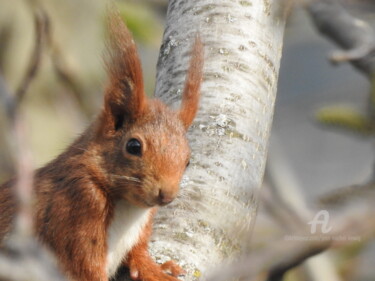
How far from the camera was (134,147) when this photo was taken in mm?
2625

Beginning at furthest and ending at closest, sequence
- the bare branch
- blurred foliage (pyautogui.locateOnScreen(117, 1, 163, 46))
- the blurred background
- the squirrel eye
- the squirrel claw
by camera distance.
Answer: blurred foliage (pyautogui.locateOnScreen(117, 1, 163, 46)) < the blurred background < the bare branch < the squirrel eye < the squirrel claw

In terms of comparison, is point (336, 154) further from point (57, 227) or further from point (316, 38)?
point (57, 227)

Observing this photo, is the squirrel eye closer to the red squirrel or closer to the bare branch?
the red squirrel

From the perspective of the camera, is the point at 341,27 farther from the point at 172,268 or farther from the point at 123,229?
the point at 172,268

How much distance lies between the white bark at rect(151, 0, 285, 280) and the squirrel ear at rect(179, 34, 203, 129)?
0.22 ft

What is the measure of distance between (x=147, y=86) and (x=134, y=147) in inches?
107

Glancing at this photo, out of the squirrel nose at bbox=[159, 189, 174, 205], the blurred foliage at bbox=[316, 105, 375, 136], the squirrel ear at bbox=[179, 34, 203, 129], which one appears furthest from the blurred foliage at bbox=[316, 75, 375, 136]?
the squirrel nose at bbox=[159, 189, 174, 205]

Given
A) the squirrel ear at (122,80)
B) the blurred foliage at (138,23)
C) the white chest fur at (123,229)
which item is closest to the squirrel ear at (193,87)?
the squirrel ear at (122,80)

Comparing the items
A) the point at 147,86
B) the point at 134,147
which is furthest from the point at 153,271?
the point at 147,86

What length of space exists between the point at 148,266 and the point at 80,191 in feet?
1.01

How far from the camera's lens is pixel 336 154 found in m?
7.01

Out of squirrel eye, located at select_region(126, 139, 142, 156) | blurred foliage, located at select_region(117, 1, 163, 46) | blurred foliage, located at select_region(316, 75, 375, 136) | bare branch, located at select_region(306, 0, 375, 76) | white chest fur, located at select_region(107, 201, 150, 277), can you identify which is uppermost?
blurred foliage, located at select_region(117, 1, 163, 46)

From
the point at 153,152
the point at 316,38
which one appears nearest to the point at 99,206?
the point at 153,152

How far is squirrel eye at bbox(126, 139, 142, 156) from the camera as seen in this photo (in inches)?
103
